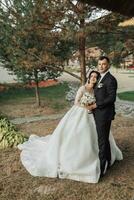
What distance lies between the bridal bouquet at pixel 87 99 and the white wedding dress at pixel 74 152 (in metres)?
0.08

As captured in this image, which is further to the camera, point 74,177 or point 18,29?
point 18,29

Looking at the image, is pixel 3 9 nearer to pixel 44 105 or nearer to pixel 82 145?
pixel 44 105

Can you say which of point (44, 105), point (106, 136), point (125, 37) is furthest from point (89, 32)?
point (44, 105)

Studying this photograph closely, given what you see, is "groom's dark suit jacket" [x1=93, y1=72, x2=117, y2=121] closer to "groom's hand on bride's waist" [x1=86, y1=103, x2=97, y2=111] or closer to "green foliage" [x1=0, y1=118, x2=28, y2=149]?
"groom's hand on bride's waist" [x1=86, y1=103, x2=97, y2=111]

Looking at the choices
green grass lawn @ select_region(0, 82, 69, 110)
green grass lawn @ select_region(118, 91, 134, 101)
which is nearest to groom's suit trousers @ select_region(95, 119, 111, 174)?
green grass lawn @ select_region(0, 82, 69, 110)

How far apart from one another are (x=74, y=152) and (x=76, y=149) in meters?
0.07

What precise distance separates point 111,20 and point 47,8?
6.15 ft

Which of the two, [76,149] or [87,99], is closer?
[76,149]

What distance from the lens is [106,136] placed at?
5902mm

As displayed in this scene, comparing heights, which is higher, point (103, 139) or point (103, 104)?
point (103, 104)

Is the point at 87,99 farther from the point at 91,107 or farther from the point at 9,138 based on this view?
the point at 9,138

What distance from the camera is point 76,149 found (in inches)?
236

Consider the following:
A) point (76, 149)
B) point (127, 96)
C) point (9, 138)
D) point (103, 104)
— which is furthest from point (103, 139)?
point (127, 96)

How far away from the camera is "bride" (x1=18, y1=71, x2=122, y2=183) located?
589 cm
